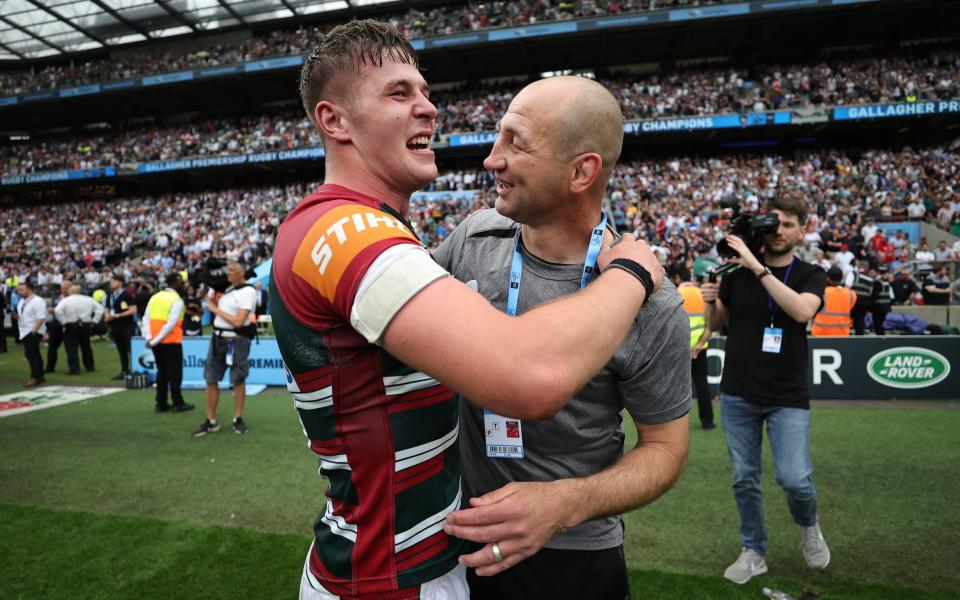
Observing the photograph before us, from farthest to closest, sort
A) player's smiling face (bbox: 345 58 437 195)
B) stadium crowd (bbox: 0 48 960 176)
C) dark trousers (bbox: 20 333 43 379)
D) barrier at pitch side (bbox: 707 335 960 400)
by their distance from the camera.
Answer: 1. stadium crowd (bbox: 0 48 960 176)
2. dark trousers (bbox: 20 333 43 379)
3. barrier at pitch side (bbox: 707 335 960 400)
4. player's smiling face (bbox: 345 58 437 195)

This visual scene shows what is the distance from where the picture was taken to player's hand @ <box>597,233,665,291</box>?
144 cm

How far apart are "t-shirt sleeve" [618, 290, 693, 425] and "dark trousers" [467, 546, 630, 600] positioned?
481 mm

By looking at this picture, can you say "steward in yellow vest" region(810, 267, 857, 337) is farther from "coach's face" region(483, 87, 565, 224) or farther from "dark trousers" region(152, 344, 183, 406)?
"dark trousers" region(152, 344, 183, 406)

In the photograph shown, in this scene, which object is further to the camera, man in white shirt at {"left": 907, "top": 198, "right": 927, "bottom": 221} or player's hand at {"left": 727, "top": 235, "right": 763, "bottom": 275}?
man in white shirt at {"left": 907, "top": 198, "right": 927, "bottom": 221}

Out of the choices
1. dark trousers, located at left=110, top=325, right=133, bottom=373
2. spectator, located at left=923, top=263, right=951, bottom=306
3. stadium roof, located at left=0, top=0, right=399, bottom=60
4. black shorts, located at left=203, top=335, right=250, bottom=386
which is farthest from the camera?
stadium roof, located at left=0, top=0, right=399, bottom=60

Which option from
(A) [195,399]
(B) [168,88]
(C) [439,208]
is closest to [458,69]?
(C) [439,208]

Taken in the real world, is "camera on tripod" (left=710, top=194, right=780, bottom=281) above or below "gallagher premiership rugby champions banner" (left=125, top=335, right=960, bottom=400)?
above

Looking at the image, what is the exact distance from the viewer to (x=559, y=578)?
1.74m

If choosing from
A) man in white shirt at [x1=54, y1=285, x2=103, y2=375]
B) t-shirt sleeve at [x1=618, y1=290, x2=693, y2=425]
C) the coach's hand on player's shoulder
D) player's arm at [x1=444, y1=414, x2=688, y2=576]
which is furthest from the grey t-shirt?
man in white shirt at [x1=54, y1=285, x2=103, y2=375]

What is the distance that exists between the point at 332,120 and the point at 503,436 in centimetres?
106

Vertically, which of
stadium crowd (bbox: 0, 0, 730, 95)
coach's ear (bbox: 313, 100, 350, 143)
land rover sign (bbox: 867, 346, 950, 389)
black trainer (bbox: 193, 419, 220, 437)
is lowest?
black trainer (bbox: 193, 419, 220, 437)

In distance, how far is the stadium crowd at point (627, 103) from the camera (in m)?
26.0

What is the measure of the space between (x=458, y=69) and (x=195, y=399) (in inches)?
1095

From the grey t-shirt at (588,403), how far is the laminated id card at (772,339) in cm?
259
